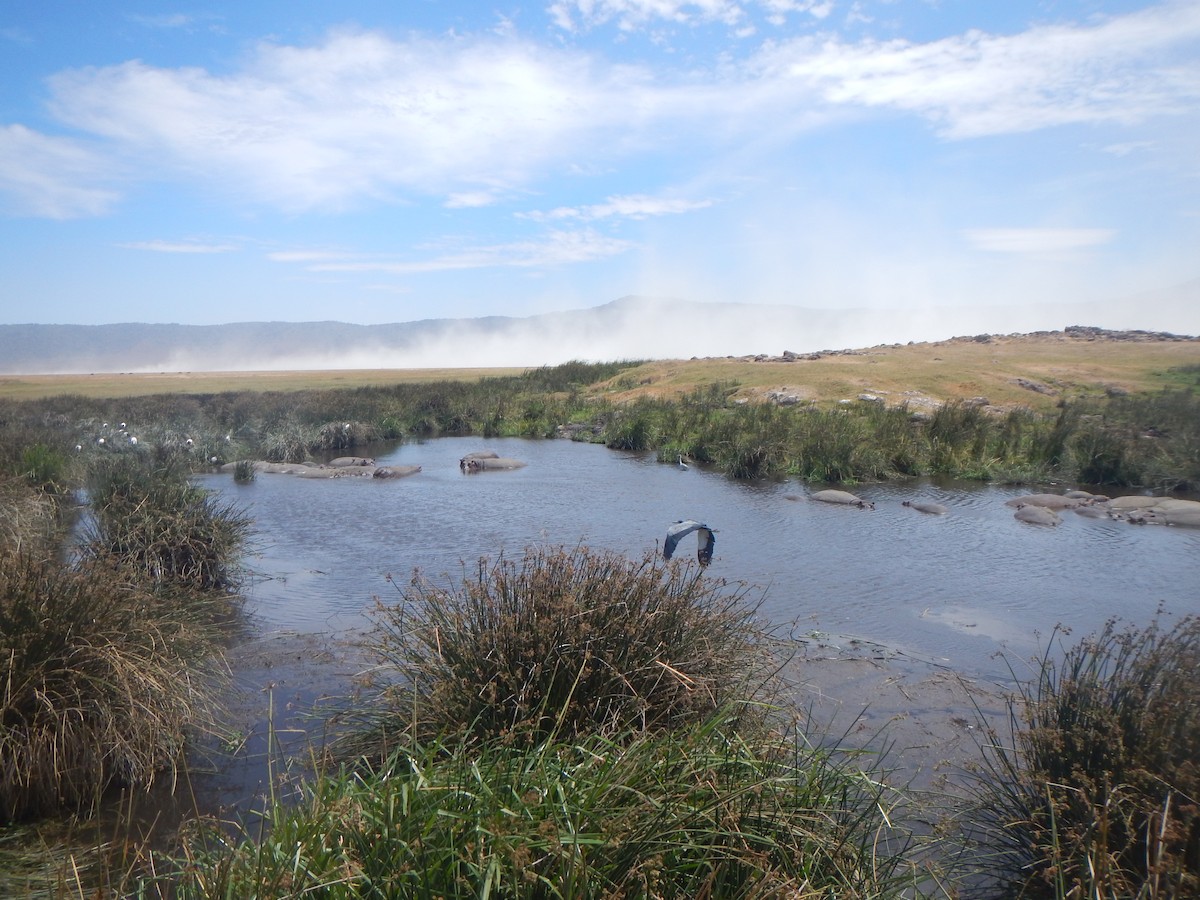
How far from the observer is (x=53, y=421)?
940 inches

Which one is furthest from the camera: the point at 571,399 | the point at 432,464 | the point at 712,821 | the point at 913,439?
the point at 571,399

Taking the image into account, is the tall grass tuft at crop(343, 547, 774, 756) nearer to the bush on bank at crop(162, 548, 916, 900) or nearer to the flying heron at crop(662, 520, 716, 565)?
the bush on bank at crop(162, 548, 916, 900)

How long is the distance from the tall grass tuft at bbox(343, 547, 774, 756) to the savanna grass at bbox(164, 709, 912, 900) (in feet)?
2.15

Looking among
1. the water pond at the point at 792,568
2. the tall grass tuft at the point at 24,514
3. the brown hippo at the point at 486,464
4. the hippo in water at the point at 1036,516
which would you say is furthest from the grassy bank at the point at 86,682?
the brown hippo at the point at 486,464

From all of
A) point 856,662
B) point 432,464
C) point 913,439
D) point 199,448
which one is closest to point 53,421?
point 199,448

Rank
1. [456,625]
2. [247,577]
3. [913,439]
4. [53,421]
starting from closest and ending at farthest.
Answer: [456,625]
[247,577]
[913,439]
[53,421]

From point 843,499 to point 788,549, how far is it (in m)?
Answer: 3.92

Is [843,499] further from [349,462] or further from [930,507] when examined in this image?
[349,462]

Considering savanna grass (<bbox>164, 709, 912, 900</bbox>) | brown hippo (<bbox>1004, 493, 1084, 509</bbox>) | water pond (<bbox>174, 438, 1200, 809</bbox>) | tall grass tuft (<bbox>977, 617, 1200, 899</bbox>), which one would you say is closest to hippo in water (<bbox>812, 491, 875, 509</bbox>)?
water pond (<bbox>174, 438, 1200, 809</bbox>)

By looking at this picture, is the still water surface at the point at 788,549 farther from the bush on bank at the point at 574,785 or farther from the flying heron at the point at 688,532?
the bush on bank at the point at 574,785

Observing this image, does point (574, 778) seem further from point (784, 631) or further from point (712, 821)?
point (784, 631)

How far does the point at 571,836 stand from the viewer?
275 centimetres

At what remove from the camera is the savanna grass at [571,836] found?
106 inches

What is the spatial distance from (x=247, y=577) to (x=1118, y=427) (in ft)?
60.2
